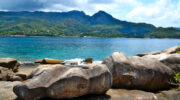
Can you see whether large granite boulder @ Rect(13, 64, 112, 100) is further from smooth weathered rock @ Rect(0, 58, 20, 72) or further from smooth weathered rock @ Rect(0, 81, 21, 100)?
smooth weathered rock @ Rect(0, 58, 20, 72)

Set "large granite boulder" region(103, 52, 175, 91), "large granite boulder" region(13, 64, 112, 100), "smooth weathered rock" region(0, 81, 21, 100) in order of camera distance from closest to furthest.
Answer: "large granite boulder" region(13, 64, 112, 100) → "smooth weathered rock" region(0, 81, 21, 100) → "large granite boulder" region(103, 52, 175, 91)

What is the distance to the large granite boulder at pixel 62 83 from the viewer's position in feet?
30.3

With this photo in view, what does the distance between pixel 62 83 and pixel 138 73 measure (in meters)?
6.13

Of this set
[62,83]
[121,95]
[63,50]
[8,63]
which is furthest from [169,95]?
[63,50]

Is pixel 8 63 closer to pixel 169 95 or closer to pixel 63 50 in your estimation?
pixel 169 95

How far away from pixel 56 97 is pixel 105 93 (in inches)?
131

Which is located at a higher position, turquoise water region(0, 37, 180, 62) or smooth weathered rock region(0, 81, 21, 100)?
smooth weathered rock region(0, 81, 21, 100)

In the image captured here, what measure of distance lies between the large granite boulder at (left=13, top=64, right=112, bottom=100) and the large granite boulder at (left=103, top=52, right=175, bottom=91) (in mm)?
2390

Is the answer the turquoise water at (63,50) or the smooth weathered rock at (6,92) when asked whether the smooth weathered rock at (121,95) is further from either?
the turquoise water at (63,50)

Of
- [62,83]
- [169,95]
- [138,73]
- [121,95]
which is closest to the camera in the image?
[62,83]

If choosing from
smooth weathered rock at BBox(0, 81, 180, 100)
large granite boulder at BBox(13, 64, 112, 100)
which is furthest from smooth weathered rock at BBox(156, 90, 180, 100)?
large granite boulder at BBox(13, 64, 112, 100)

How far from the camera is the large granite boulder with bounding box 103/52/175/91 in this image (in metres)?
12.4

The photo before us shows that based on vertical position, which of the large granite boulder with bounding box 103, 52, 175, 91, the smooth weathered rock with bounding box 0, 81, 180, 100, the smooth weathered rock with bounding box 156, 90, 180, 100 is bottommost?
the smooth weathered rock with bounding box 156, 90, 180, 100

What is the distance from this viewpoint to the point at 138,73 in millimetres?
12516
